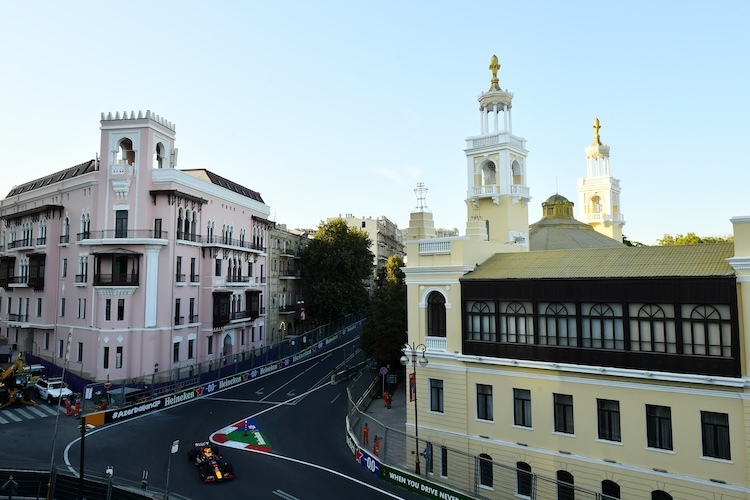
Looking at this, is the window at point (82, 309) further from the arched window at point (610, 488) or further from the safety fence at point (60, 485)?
the arched window at point (610, 488)

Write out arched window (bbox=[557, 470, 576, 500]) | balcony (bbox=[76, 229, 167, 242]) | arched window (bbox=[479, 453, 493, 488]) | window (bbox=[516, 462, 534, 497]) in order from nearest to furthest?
arched window (bbox=[557, 470, 576, 500]), window (bbox=[516, 462, 534, 497]), arched window (bbox=[479, 453, 493, 488]), balcony (bbox=[76, 229, 167, 242])

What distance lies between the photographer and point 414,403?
28.0 meters

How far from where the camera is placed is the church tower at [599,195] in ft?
195

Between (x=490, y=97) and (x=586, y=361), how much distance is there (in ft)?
69.0

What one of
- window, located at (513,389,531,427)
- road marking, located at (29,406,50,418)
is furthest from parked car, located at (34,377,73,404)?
window, located at (513,389,531,427)

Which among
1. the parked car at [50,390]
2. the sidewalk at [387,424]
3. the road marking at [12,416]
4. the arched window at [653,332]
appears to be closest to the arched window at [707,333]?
the arched window at [653,332]

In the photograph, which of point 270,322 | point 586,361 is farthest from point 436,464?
point 270,322

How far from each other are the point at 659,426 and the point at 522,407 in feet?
18.9

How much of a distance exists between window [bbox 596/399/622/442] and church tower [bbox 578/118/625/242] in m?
41.1

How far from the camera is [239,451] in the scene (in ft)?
97.1

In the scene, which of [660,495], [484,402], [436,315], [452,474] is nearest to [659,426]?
[660,495]

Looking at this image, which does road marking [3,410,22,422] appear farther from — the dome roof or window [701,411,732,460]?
the dome roof

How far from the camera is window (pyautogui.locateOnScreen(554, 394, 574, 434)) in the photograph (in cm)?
2328

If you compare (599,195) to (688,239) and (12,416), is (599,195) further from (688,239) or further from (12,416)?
(12,416)
